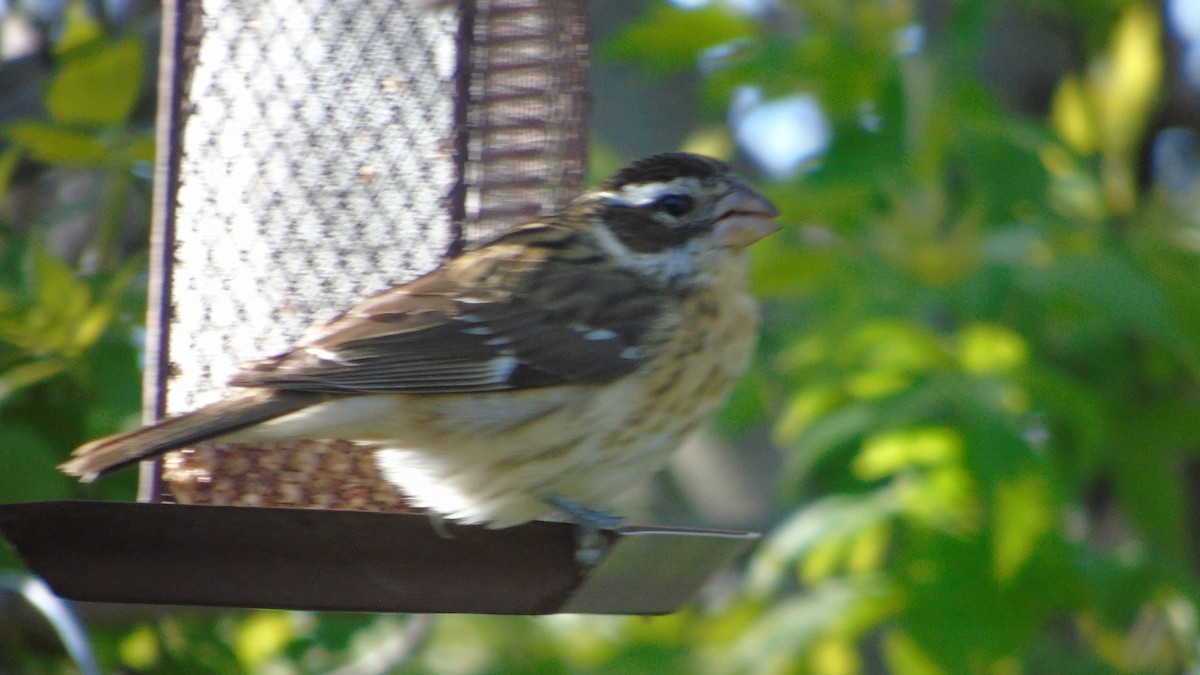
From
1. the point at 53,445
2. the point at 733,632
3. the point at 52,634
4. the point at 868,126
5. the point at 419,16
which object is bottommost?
the point at 733,632

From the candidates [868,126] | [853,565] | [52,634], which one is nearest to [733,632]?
[853,565]

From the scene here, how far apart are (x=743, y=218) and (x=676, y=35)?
1.33m

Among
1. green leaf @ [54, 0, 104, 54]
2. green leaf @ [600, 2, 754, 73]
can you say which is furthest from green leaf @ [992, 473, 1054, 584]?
green leaf @ [54, 0, 104, 54]

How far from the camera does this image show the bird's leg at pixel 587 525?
247 cm

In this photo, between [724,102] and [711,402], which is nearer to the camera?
[711,402]

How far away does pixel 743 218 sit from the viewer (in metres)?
2.93

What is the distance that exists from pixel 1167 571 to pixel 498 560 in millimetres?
1925

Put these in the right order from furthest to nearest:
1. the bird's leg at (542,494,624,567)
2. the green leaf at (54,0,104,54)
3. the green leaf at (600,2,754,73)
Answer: the green leaf at (600,2,754,73)
the green leaf at (54,0,104,54)
the bird's leg at (542,494,624,567)

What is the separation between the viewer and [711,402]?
287 centimetres

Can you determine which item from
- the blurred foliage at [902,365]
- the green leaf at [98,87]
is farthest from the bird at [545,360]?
the green leaf at [98,87]

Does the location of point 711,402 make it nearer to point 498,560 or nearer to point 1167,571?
point 498,560

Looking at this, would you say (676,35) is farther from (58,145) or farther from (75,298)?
(75,298)

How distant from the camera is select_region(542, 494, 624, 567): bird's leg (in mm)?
2467

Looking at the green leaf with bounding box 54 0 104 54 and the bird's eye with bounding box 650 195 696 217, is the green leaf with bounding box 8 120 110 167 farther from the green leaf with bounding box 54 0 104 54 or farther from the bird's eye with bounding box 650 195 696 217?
the bird's eye with bounding box 650 195 696 217
